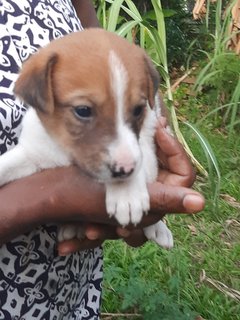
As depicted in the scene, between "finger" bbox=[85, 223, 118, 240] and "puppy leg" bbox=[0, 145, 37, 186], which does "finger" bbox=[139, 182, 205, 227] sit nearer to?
"finger" bbox=[85, 223, 118, 240]

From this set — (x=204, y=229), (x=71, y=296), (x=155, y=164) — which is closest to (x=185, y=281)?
(x=204, y=229)

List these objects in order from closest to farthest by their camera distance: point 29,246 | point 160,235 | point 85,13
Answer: point 29,246 → point 160,235 → point 85,13

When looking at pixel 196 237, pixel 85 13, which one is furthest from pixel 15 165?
pixel 196 237

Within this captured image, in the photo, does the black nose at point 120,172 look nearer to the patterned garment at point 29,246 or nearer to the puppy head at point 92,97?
the puppy head at point 92,97

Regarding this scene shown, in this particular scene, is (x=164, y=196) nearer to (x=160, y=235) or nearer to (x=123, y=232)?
(x=123, y=232)

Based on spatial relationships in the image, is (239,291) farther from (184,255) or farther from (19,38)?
(19,38)

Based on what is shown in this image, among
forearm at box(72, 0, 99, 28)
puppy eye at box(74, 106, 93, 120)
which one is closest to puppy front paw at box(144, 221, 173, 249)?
puppy eye at box(74, 106, 93, 120)

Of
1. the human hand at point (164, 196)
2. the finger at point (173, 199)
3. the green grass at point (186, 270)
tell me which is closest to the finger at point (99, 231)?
the human hand at point (164, 196)
